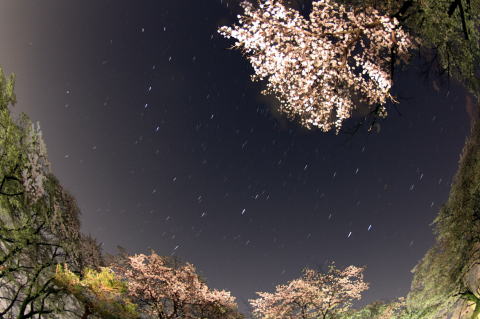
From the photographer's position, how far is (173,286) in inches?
661

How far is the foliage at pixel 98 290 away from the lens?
952 centimetres

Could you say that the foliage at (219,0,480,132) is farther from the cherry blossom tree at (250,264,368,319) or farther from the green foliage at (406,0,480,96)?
the cherry blossom tree at (250,264,368,319)

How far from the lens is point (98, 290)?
10.7 metres

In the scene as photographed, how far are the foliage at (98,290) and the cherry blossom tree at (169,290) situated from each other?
4.80 meters

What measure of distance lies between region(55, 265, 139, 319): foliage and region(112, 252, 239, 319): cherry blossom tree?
4.80 meters

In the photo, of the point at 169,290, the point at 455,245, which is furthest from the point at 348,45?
the point at 169,290

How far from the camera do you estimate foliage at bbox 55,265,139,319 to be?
9.52 m

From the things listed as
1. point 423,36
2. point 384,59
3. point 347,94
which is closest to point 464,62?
point 423,36

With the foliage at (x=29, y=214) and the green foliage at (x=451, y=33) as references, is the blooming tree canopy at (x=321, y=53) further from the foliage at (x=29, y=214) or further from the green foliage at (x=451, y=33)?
the foliage at (x=29, y=214)

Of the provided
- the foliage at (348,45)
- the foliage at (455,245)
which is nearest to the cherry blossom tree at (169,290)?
the foliage at (455,245)

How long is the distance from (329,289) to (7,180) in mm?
20989

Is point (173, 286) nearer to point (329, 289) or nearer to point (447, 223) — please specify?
point (329, 289)

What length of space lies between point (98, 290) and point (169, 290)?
22.8ft

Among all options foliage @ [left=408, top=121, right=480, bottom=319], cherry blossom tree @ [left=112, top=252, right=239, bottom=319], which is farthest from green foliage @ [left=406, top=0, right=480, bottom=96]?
cherry blossom tree @ [left=112, top=252, right=239, bottom=319]
